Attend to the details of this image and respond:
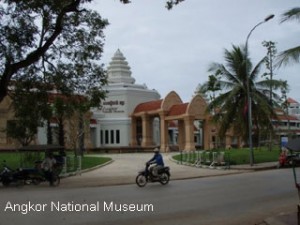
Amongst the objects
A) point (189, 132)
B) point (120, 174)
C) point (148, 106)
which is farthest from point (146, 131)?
point (120, 174)

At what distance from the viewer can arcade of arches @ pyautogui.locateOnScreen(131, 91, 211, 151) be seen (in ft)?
186

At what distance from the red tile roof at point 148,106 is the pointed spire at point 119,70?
6.45 m

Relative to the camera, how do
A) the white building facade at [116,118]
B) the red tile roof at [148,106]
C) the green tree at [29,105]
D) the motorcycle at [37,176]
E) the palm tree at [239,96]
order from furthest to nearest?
the white building facade at [116,118] < the red tile roof at [148,106] < the palm tree at [239,96] < the green tree at [29,105] < the motorcycle at [37,176]

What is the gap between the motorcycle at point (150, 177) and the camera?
2083 cm

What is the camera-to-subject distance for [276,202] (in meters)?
14.5

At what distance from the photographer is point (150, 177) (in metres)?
21.2

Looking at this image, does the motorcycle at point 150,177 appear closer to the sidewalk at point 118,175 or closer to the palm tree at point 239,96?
the sidewalk at point 118,175

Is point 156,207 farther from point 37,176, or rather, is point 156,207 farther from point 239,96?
point 239,96

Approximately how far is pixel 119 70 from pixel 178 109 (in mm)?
15444

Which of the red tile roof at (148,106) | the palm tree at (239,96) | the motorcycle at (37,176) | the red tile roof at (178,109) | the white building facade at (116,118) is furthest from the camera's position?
the white building facade at (116,118)

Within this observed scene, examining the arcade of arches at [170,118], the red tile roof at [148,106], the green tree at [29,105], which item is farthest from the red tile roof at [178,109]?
the green tree at [29,105]

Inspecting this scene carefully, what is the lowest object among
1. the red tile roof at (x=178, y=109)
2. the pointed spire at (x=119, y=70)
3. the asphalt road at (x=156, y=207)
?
the asphalt road at (x=156, y=207)

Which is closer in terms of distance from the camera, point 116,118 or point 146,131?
point 146,131

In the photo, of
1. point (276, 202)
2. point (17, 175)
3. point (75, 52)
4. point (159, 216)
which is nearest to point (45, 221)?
point (159, 216)
